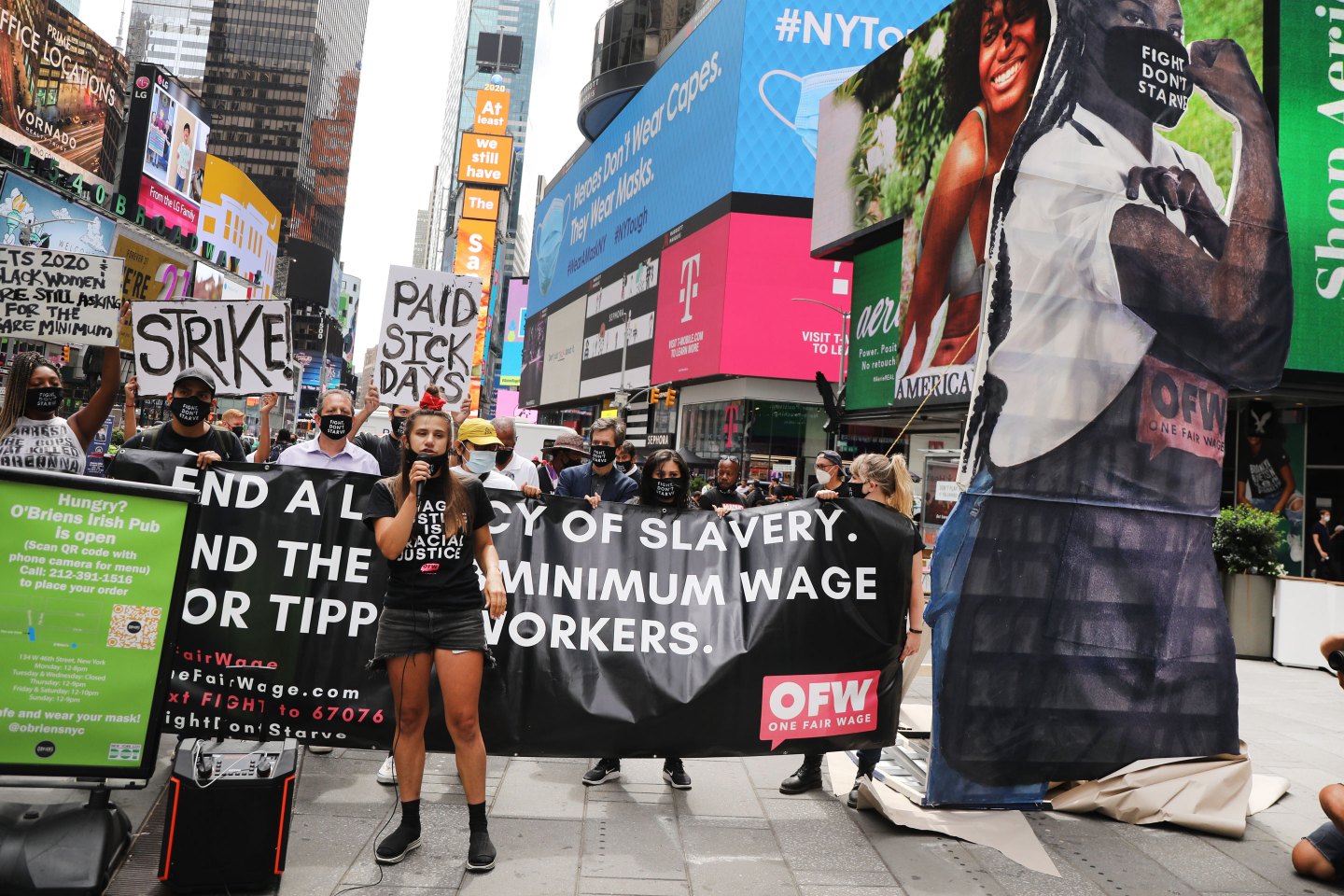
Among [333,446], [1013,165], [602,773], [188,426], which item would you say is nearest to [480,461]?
[333,446]

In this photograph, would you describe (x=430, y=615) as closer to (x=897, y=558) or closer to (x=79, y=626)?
(x=79, y=626)

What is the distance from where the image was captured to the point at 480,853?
4312mm

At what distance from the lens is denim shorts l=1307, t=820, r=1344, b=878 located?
4582 mm

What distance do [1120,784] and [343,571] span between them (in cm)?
439

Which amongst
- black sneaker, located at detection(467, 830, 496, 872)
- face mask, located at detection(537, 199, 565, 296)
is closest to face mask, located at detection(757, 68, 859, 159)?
face mask, located at detection(537, 199, 565, 296)

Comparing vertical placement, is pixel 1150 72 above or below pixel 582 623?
above

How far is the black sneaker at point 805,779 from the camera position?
575 centimetres

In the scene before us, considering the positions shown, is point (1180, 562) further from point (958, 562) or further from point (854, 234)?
point (854, 234)

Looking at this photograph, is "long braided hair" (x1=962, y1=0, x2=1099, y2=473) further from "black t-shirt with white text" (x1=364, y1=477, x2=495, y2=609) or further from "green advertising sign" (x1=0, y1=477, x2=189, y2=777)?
"green advertising sign" (x1=0, y1=477, x2=189, y2=777)

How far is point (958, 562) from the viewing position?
517 centimetres

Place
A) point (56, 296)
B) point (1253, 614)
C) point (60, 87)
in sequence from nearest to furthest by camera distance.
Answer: point (56, 296)
point (1253, 614)
point (60, 87)

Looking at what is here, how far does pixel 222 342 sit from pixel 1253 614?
12.9 metres

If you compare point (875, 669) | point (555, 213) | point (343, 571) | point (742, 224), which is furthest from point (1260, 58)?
point (555, 213)

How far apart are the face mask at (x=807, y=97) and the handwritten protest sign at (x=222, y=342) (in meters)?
38.4
